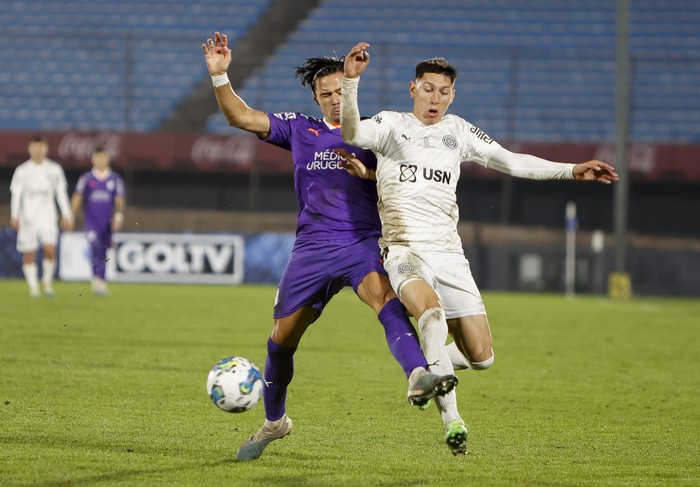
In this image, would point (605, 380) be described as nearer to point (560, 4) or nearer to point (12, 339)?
point (12, 339)

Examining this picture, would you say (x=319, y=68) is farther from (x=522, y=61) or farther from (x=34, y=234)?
(x=522, y=61)

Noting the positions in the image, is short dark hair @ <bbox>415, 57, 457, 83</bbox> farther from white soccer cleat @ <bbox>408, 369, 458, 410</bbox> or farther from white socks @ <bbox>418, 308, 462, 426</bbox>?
white soccer cleat @ <bbox>408, 369, 458, 410</bbox>

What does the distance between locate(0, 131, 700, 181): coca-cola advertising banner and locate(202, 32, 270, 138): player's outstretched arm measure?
60.1ft

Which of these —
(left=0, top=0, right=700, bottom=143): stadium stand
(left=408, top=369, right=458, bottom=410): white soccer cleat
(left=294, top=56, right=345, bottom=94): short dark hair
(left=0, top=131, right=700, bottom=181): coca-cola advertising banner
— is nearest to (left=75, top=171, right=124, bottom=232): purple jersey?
(left=0, top=131, right=700, bottom=181): coca-cola advertising banner

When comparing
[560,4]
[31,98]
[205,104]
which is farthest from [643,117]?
[31,98]

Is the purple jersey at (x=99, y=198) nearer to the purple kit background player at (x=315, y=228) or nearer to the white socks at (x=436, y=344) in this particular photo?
the purple kit background player at (x=315, y=228)

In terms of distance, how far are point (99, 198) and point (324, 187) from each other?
13.6 m

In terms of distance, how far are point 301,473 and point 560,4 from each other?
990 inches

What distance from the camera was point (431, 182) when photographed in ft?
19.7

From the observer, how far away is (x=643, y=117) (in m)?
26.8

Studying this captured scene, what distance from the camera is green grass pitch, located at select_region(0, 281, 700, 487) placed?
555cm

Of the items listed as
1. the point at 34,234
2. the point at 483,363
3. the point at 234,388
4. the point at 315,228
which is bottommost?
the point at 234,388

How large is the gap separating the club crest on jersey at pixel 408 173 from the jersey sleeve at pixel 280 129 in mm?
647

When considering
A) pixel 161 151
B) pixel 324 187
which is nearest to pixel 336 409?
pixel 324 187
